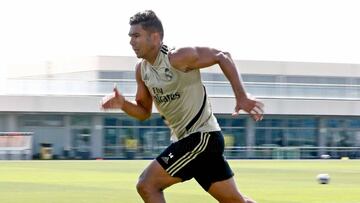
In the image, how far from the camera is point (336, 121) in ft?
249

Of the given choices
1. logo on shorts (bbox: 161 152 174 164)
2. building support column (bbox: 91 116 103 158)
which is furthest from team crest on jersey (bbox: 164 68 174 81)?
building support column (bbox: 91 116 103 158)

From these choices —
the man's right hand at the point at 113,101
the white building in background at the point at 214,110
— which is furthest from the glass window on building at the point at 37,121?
the man's right hand at the point at 113,101

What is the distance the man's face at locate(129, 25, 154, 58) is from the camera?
9164 mm

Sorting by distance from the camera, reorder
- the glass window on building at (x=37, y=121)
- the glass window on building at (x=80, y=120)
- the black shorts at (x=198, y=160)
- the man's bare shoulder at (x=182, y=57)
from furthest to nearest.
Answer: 1. the glass window on building at (x=80, y=120)
2. the glass window on building at (x=37, y=121)
3. the black shorts at (x=198, y=160)
4. the man's bare shoulder at (x=182, y=57)

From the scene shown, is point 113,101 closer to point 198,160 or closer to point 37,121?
point 198,160

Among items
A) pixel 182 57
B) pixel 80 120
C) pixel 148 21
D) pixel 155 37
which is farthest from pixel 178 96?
pixel 80 120

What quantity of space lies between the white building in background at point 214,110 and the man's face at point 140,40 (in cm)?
5597

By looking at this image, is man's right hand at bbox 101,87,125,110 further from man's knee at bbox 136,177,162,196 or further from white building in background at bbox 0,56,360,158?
white building in background at bbox 0,56,360,158

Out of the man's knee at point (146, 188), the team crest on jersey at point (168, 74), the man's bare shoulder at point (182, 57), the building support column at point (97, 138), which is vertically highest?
the man's bare shoulder at point (182, 57)

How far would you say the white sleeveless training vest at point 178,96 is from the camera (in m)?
9.26

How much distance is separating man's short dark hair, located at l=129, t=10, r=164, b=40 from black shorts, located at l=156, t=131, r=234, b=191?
1173mm

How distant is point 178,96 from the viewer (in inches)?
367

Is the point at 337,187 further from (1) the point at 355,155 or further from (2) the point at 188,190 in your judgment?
(1) the point at 355,155

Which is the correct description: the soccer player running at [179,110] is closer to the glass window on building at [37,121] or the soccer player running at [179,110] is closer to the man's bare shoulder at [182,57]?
the man's bare shoulder at [182,57]
